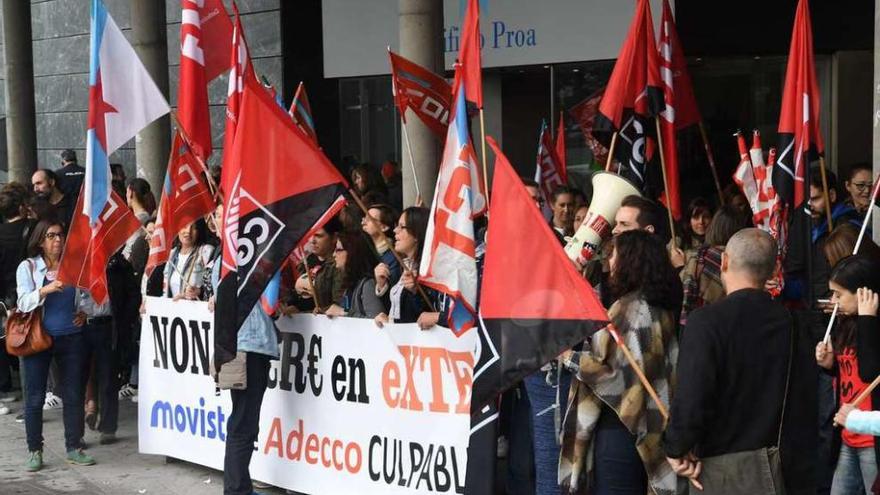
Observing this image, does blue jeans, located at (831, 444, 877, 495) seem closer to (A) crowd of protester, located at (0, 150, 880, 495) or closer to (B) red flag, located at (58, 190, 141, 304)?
(A) crowd of protester, located at (0, 150, 880, 495)

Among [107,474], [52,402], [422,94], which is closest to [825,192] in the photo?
[422,94]

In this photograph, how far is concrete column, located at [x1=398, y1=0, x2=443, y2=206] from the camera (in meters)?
11.1

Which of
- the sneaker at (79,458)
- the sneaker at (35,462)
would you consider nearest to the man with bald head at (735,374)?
the sneaker at (79,458)

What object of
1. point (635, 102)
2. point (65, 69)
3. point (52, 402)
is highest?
point (65, 69)

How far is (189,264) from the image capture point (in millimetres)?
9344

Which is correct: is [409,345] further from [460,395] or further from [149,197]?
[149,197]

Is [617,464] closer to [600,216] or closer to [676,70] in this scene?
[600,216]

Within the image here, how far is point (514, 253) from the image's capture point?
18.7 ft

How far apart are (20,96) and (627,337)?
15921 millimetres

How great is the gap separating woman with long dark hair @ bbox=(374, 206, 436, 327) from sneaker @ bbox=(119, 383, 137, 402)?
200 inches

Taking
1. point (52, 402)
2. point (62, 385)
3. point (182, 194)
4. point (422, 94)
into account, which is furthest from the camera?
point (52, 402)

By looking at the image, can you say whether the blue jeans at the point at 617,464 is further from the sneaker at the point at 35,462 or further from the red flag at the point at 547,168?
the sneaker at the point at 35,462

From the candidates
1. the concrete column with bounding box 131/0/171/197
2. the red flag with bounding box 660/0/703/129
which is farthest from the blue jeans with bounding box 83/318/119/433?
the red flag with bounding box 660/0/703/129

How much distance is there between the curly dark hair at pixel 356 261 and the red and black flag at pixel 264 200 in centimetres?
96
